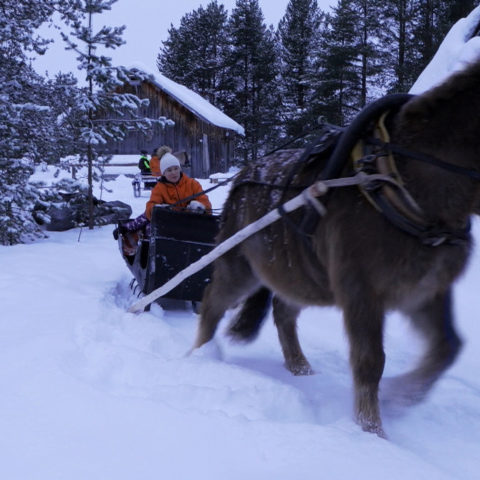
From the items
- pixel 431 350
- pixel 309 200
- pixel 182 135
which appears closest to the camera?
pixel 309 200

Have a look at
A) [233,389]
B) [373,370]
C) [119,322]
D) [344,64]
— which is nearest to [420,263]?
[373,370]

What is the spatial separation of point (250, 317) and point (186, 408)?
163 centimetres

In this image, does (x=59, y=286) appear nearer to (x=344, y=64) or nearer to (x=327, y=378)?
(x=327, y=378)

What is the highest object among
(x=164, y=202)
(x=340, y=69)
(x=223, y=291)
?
(x=340, y=69)

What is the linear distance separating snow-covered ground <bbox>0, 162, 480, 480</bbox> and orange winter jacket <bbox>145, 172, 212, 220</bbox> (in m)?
1.48

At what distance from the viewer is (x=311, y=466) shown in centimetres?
A: 183

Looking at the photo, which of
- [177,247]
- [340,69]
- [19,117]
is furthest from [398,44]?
[177,247]

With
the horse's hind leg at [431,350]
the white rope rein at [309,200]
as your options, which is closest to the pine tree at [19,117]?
the white rope rein at [309,200]

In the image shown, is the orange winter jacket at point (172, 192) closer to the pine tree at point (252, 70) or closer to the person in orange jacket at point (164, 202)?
the person in orange jacket at point (164, 202)

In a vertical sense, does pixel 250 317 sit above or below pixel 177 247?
below

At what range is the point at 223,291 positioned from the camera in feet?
12.4

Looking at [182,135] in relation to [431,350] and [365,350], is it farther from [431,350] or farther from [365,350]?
[365,350]

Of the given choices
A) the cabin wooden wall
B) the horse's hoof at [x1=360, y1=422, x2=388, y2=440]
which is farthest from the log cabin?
the horse's hoof at [x1=360, y1=422, x2=388, y2=440]

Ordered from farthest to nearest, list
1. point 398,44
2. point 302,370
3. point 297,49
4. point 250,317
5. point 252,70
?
point 252,70, point 297,49, point 398,44, point 250,317, point 302,370
